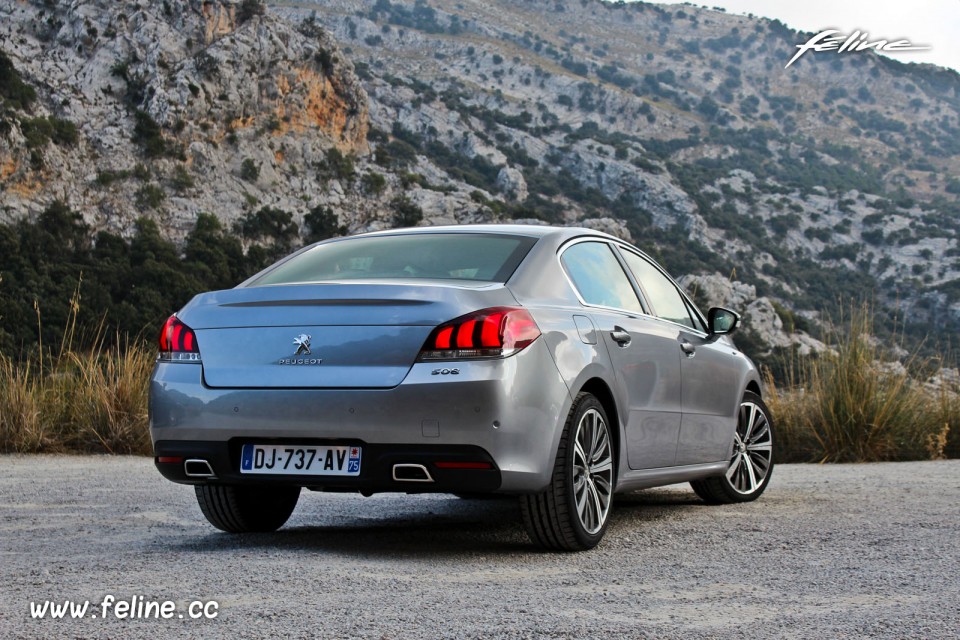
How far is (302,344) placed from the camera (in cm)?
450

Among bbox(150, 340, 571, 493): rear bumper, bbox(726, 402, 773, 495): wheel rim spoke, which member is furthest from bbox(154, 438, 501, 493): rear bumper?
bbox(726, 402, 773, 495): wheel rim spoke

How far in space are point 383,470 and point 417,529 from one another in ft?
4.42

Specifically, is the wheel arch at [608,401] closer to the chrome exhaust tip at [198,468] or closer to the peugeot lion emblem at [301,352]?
the peugeot lion emblem at [301,352]

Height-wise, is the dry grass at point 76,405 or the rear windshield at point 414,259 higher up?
the rear windshield at point 414,259

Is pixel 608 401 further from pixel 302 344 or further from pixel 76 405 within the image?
pixel 76 405

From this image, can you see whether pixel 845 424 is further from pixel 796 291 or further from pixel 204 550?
pixel 796 291

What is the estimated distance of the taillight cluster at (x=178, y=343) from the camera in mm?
4750


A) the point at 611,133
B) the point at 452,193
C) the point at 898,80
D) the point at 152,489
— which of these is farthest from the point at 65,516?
the point at 898,80

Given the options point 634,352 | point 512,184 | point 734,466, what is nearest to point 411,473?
point 634,352

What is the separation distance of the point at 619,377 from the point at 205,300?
1959 millimetres

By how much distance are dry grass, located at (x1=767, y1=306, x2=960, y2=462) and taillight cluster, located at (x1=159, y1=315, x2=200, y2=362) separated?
7442 millimetres

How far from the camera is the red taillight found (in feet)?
14.2

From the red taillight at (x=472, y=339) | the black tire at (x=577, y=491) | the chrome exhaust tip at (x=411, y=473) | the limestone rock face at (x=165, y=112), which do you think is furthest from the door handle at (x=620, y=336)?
the limestone rock face at (x=165, y=112)

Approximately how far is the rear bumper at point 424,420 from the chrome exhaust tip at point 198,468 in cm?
4
